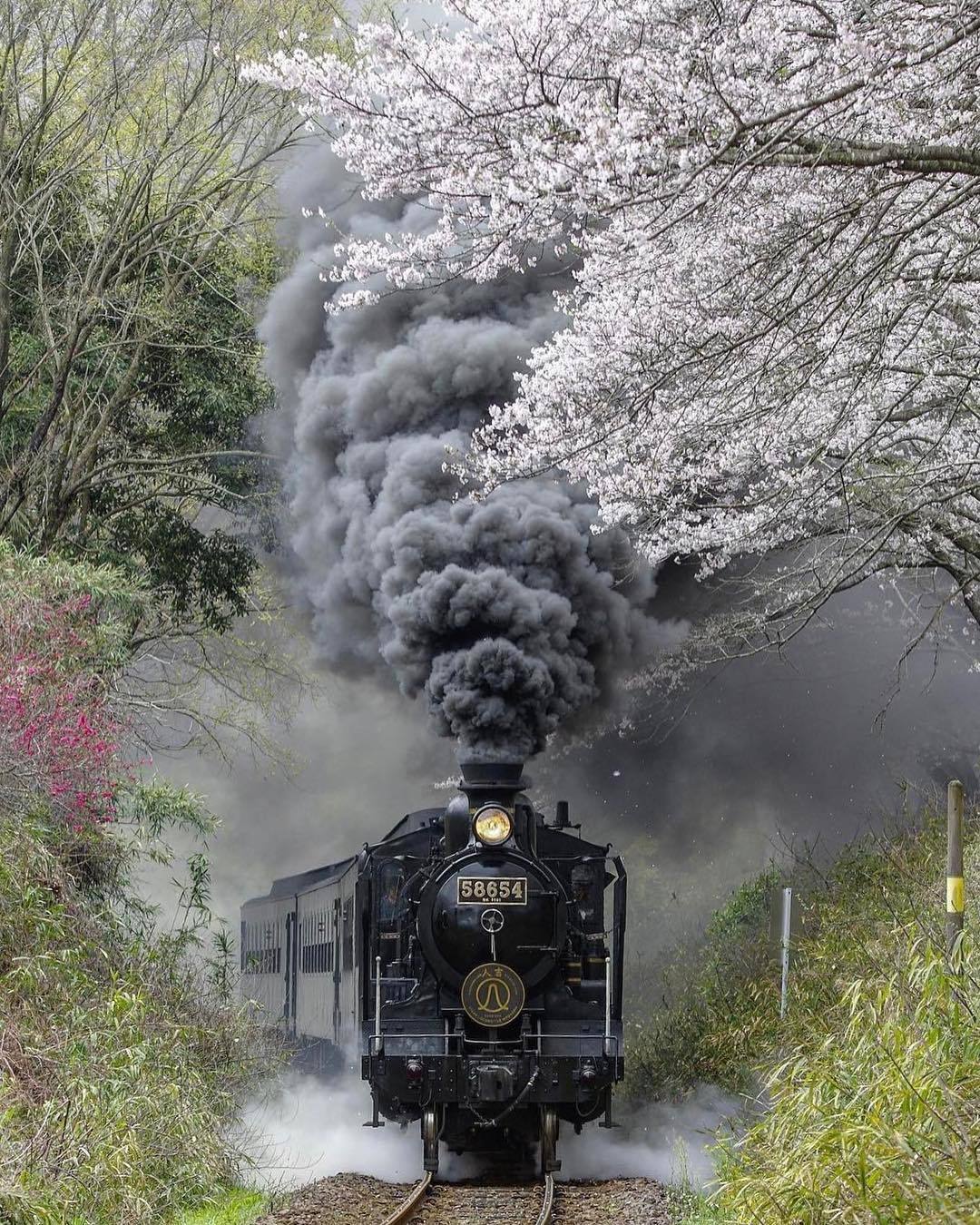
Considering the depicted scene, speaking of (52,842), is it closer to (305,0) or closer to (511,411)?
(511,411)

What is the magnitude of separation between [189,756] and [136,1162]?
2313cm

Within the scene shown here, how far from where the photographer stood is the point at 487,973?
901 cm

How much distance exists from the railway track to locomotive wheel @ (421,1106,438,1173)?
12cm

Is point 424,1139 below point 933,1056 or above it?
below

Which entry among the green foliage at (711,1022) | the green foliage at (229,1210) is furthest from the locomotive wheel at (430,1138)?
the green foliage at (711,1022)

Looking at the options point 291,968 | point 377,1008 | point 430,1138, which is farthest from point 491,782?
point 291,968

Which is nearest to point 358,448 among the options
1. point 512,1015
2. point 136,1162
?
point 512,1015

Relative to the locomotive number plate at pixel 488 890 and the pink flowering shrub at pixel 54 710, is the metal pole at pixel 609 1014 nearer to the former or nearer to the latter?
the locomotive number plate at pixel 488 890

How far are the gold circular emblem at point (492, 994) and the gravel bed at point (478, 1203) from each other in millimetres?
994

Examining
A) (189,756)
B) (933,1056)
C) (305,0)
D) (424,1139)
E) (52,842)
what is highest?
(305,0)

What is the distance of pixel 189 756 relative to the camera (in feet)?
99.3

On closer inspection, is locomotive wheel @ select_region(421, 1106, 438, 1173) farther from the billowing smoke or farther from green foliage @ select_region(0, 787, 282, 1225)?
the billowing smoke

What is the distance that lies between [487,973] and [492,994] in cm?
13

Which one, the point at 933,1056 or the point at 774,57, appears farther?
the point at 774,57
